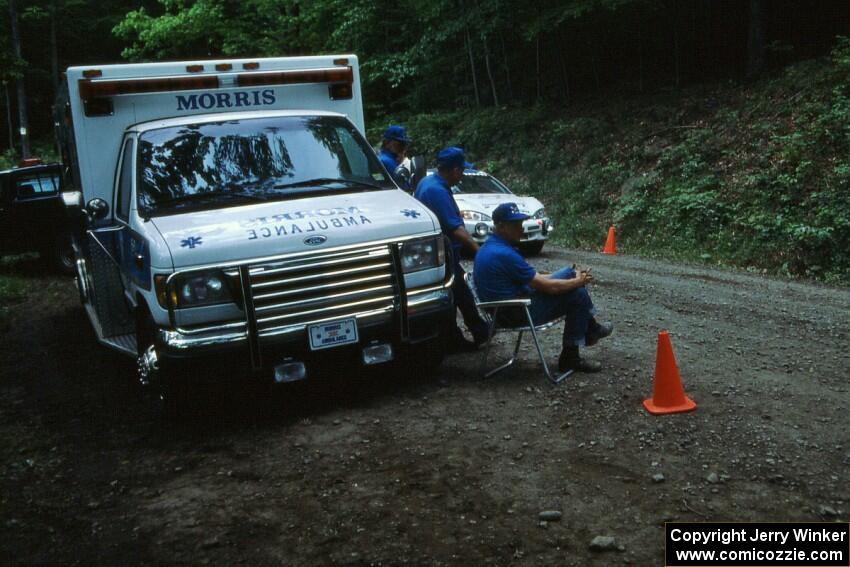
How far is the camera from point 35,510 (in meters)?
4.82

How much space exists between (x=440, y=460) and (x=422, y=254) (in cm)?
175

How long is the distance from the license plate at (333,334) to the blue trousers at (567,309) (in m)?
1.41

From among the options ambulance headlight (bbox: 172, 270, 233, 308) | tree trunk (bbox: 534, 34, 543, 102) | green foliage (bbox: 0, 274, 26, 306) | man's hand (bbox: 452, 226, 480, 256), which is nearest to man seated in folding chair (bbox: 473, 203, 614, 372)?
man's hand (bbox: 452, 226, 480, 256)

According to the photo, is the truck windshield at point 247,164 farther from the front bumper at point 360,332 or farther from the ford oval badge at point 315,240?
the front bumper at point 360,332

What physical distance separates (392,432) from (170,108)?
3.79 meters

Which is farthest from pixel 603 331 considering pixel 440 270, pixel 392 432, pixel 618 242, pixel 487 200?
pixel 618 242

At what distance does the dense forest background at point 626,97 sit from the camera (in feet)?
44.7

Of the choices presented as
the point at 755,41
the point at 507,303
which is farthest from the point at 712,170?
the point at 507,303

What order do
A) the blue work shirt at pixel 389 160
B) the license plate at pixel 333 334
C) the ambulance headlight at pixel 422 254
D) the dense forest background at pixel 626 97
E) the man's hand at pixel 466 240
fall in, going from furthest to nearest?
1. the dense forest background at pixel 626 97
2. the blue work shirt at pixel 389 160
3. the man's hand at pixel 466 240
4. the ambulance headlight at pixel 422 254
5. the license plate at pixel 333 334

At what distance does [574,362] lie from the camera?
6594mm

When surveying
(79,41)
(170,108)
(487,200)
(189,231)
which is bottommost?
(487,200)

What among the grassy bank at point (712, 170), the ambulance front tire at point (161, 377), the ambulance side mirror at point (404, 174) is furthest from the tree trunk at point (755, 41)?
the ambulance front tire at point (161, 377)

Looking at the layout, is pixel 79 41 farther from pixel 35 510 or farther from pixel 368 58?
pixel 35 510

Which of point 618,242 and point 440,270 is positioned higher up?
point 440,270
